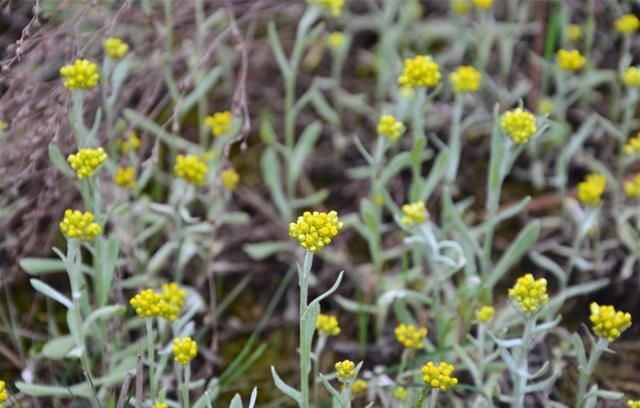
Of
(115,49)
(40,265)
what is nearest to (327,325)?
(40,265)

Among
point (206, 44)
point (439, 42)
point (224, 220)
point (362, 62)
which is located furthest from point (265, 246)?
point (439, 42)

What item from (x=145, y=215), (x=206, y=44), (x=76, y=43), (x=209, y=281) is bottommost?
(x=209, y=281)

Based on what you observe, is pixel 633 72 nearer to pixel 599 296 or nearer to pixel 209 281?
pixel 599 296

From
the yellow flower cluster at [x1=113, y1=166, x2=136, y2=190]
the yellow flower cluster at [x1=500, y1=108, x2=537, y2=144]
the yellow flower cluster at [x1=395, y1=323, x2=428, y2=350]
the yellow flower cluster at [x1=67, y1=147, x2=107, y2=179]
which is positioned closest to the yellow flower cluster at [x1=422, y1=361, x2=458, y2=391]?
the yellow flower cluster at [x1=395, y1=323, x2=428, y2=350]

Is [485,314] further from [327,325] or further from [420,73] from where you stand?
[420,73]

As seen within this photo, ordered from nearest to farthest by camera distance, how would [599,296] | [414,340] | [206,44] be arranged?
[414,340] < [599,296] < [206,44]

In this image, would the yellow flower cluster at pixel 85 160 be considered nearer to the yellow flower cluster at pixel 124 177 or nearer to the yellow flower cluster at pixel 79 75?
the yellow flower cluster at pixel 79 75

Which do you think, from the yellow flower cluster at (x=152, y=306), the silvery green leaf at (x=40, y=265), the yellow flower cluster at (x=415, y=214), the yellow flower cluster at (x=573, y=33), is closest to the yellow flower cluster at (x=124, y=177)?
the silvery green leaf at (x=40, y=265)
